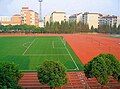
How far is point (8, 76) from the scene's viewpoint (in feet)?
45.8

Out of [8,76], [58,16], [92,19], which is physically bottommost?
[8,76]

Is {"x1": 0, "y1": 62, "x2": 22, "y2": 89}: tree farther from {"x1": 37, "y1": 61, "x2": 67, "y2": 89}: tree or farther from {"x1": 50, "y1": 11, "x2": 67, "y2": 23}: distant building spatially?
{"x1": 50, "y1": 11, "x2": 67, "y2": 23}: distant building

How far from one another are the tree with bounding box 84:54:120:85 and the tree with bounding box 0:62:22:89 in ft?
11.6

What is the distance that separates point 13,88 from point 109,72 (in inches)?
190

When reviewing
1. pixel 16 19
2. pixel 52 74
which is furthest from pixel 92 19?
pixel 52 74

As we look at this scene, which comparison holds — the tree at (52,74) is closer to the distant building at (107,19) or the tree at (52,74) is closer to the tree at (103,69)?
the tree at (103,69)

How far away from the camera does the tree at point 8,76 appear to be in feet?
44.6

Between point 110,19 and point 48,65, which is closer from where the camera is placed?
point 48,65

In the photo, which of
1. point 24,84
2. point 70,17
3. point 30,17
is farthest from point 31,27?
point 24,84

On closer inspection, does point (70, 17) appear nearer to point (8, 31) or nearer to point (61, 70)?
point (8, 31)

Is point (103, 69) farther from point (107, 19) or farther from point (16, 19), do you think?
point (107, 19)

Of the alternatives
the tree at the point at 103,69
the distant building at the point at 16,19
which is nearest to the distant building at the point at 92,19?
the distant building at the point at 16,19

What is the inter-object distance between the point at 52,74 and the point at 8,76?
199 centimetres

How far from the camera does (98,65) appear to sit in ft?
50.0
